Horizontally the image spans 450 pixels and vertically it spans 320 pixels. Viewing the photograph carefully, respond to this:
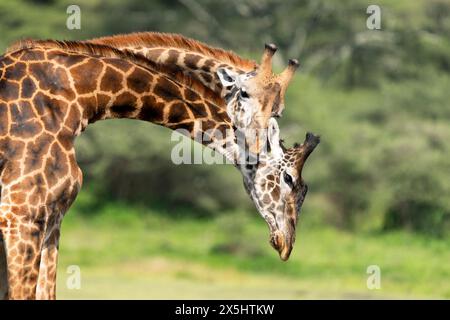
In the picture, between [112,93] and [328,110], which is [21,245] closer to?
[112,93]

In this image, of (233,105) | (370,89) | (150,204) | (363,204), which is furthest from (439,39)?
(233,105)

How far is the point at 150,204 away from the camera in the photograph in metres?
28.8

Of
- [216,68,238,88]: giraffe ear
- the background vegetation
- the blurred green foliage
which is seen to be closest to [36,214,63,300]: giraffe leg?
[216,68,238,88]: giraffe ear

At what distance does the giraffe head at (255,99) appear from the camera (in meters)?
9.63

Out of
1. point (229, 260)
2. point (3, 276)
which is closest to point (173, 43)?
point (3, 276)

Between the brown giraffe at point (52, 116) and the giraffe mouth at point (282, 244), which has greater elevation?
the brown giraffe at point (52, 116)

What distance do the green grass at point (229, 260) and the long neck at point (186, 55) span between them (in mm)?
9538

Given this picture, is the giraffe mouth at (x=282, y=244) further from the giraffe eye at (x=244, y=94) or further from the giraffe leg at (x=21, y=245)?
the giraffe leg at (x=21, y=245)

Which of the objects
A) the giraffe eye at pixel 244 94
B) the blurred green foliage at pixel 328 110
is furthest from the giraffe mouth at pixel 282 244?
the blurred green foliage at pixel 328 110

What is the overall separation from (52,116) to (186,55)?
1406 millimetres

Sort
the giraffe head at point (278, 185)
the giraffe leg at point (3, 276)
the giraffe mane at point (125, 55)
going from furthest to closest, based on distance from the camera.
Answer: the giraffe head at point (278, 185) → the giraffe mane at point (125, 55) → the giraffe leg at point (3, 276)

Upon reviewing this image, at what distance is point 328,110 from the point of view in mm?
30516

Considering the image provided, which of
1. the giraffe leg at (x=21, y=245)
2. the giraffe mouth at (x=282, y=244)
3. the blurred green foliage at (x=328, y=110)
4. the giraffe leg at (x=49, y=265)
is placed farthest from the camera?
the blurred green foliage at (x=328, y=110)
